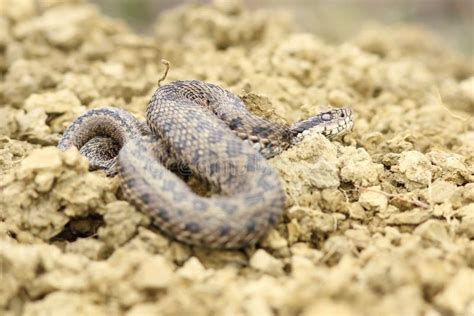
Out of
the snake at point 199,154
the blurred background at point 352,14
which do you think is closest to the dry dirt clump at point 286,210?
the snake at point 199,154

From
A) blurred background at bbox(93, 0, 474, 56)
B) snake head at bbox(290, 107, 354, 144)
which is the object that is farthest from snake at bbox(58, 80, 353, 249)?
blurred background at bbox(93, 0, 474, 56)

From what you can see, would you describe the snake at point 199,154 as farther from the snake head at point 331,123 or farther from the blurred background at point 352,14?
the blurred background at point 352,14

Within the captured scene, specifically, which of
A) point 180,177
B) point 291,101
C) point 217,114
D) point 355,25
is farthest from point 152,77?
point 355,25

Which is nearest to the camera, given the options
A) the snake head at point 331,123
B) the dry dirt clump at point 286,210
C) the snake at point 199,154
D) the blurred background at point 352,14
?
the dry dirt clump at point 286,210

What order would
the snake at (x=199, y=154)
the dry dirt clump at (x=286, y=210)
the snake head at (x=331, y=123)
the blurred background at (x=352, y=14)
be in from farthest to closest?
the blurred background at (x=352, y=14)
the snake head at (x=331, y=123)
the snake at (x=199, y=154)
the dry dirt clump at (x=286, y=210)

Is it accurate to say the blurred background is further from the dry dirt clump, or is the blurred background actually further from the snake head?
the snake head

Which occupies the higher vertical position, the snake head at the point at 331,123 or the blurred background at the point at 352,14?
the snake head at the point at 331,123

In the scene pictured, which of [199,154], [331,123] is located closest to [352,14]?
[331,123]
